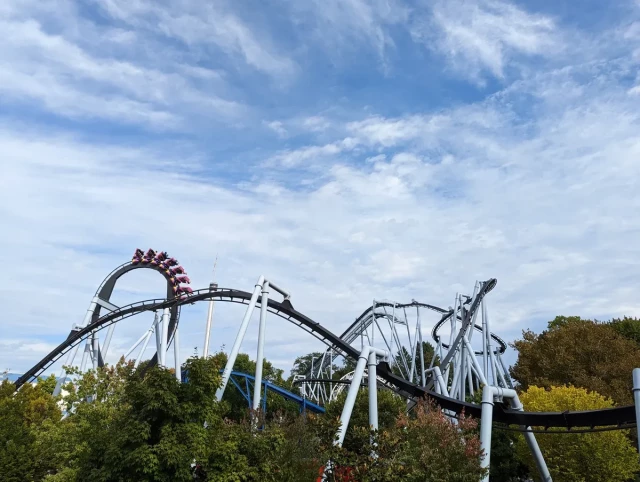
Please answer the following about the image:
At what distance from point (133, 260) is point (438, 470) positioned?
968 inches

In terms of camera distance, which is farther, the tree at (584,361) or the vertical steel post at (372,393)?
the tree at (584,361)

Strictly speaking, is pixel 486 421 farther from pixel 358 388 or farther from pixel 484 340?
pixel 484 340

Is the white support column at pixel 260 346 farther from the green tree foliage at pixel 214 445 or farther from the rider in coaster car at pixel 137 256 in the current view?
the rider in coaster car at pixel 137 256

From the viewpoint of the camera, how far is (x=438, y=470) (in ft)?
40.5

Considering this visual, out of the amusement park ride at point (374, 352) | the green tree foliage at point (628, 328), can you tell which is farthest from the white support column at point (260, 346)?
the green tree foliage at point (628, 328)

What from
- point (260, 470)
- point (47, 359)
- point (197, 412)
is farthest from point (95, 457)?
point (47, 359)

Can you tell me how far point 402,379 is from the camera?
21.2 meters

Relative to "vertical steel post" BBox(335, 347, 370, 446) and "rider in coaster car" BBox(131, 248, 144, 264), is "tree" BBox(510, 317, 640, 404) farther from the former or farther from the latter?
"rider in coaster car" BBox(131, 248, 144, 264)

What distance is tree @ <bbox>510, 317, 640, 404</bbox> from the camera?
28703 millimetres

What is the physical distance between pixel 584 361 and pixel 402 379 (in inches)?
652

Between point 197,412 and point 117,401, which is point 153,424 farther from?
point 117,401

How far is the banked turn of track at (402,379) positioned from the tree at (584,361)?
7.78 metres

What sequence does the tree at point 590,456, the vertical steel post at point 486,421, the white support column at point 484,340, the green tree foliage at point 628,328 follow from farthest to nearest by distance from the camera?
the green tree foliage at point 628,328 < the white support column at point 484,340 < the tree at point 590,456 < the vertical steel post at point 486,421

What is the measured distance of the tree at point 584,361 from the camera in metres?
28.7
